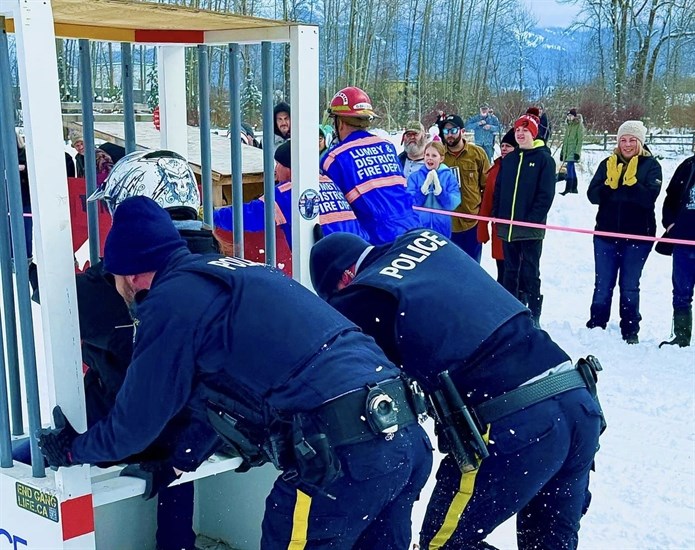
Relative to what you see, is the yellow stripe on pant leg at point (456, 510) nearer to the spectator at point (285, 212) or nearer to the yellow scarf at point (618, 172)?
the spectator at point (285, 212)

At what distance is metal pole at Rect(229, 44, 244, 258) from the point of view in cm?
354

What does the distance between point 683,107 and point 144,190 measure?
2371 centimetres

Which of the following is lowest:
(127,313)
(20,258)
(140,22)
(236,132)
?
(127,313)

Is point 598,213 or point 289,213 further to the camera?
point 598,213

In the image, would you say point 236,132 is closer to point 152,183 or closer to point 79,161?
point 152,183

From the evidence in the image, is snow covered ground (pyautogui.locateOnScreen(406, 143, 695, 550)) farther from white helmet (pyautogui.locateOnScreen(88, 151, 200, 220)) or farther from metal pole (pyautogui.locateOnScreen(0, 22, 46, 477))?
metal pole (pyautogui.locateOnScreen(0, 22, 46, 477))

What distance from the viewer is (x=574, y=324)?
794 centimetres

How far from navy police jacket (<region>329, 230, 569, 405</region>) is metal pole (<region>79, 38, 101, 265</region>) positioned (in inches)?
45.9

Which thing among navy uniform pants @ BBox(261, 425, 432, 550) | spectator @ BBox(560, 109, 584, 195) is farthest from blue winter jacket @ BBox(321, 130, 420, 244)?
spectator @ BBox(560, 109, 584, 195)

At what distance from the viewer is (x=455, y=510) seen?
312cm

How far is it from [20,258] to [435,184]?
611 cm

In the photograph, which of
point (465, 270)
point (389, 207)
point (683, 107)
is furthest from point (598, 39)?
point (465, 270)

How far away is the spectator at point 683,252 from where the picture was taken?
7141 millimetres

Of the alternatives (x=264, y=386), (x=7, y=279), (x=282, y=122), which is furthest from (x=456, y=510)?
(x=282, y=122)
